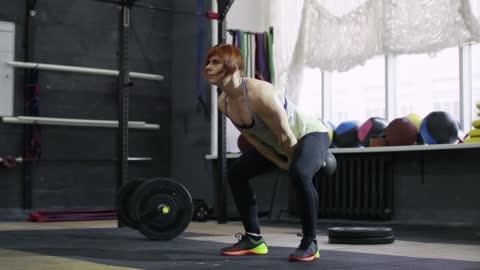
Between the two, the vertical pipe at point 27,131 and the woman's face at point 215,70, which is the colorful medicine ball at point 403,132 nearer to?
the woman's face at point 215,70

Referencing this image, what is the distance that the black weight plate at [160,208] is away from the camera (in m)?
4.02

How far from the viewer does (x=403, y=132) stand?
199 inches

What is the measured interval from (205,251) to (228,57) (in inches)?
40.1

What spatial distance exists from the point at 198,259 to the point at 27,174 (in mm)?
3675

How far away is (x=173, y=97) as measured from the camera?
7.11m

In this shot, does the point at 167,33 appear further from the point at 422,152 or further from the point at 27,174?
the point at 422,152

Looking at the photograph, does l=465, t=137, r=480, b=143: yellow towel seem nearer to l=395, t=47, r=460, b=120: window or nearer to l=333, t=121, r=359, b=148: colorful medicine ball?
l=395, t=47, r=460, b=120: window

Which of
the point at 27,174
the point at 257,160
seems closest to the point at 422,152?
the point at 257,160

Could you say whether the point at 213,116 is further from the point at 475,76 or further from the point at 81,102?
the point at 475,76

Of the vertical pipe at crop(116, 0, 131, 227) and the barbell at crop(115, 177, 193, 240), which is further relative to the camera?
the vertical pipe at crop(116, 0, 131, 227)

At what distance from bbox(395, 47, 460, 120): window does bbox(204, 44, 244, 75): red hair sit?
260cm

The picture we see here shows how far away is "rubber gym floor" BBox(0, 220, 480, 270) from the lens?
108 inches

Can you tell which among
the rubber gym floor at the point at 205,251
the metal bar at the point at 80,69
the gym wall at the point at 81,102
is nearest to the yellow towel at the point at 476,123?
the rubber gym floor at the point at 205,251

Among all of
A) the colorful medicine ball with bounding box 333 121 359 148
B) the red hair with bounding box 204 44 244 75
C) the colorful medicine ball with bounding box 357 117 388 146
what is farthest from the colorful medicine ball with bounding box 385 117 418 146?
the red hair with bounding box 204 44 244 75
